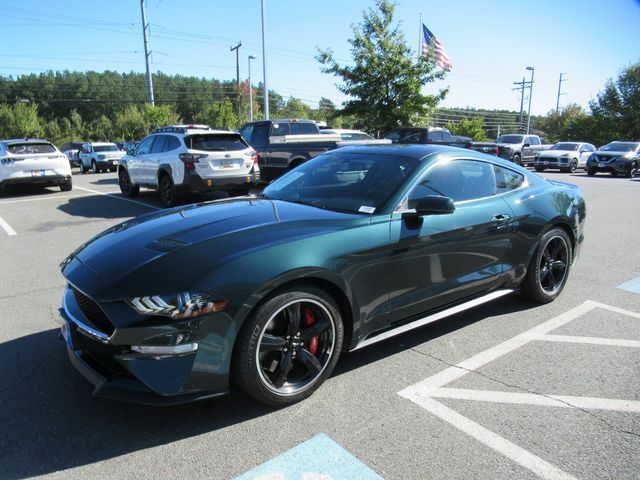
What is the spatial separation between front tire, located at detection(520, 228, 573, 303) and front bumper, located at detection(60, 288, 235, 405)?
318cm

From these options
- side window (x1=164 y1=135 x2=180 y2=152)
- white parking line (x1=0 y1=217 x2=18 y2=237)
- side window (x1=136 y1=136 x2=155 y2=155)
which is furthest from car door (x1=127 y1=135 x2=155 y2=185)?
white parking line (x1=0 y1=217 x2=18 y2=237)

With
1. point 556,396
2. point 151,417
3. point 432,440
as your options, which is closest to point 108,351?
point 151,417

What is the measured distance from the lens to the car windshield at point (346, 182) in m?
3.55

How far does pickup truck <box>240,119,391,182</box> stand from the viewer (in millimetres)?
12344

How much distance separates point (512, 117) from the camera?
138000mm

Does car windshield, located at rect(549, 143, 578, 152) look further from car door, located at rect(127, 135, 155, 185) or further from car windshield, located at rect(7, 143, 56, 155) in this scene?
car windshield, located at rect(7, 143, 56, 155)

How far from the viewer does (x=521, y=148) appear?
24859 millimetres

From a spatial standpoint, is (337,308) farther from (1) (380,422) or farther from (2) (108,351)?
(2) (108,351)

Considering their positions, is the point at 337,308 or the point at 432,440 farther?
the point at 337,308

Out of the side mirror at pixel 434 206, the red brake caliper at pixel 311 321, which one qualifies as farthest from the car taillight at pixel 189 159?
the red brake caliper at pixel 311 321

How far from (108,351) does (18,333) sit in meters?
1.95

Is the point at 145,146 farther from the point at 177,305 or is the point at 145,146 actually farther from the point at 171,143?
the point at 177,305

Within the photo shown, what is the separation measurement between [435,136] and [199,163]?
11885 millimetres

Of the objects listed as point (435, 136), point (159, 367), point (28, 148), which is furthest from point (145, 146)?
point (435, 136)
